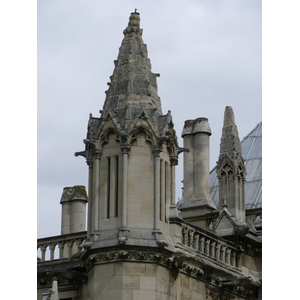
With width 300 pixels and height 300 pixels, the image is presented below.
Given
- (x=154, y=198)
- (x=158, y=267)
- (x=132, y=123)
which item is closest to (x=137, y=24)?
(x=132, y=123)

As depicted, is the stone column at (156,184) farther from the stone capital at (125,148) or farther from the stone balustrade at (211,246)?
the stone balustrade at (211,246)

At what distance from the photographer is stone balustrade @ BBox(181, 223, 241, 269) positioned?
98.3ft

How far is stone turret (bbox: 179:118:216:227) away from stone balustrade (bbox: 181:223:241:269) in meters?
2.13

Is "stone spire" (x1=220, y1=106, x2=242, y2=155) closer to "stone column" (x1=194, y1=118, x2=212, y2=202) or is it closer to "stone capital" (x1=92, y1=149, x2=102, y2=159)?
"stone column" (x1=194, y1=118, x2=212, y2=202)

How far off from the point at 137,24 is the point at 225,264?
8042 mm

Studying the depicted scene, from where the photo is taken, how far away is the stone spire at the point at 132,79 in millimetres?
29141

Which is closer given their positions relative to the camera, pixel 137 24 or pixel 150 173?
pixel 150 173

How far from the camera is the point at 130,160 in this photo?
92.7 feet

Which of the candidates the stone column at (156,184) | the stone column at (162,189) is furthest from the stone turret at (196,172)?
the stone column at (156,184)

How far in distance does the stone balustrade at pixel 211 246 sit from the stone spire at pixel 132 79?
12.6ft

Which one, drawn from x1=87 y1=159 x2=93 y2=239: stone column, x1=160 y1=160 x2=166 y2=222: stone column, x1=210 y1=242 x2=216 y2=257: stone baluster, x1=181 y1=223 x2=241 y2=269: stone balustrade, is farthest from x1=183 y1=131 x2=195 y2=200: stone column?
x1=87 y1=159 x2=93 y2=239: stone column

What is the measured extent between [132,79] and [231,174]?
7.80 m
